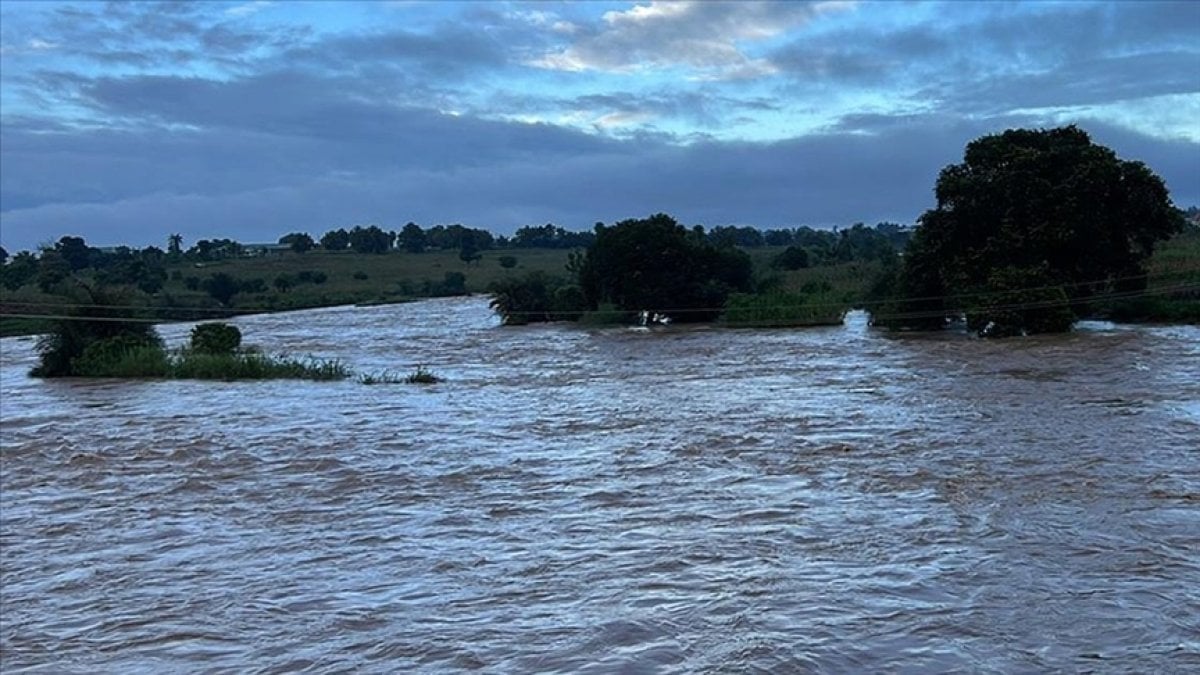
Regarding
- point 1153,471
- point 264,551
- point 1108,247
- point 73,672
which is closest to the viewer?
point 73,672

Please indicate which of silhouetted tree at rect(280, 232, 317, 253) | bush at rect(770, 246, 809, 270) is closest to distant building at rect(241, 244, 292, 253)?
silhouetted tree at rect(280, 232, 317, 253)

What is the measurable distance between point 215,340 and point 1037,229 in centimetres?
2176

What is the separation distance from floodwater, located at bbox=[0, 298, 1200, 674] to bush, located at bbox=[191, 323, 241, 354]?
9.31m

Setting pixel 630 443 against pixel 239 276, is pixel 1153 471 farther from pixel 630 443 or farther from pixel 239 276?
pixel 239 276

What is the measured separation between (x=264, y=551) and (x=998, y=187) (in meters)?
23.9

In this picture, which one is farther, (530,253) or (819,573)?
(530,253)

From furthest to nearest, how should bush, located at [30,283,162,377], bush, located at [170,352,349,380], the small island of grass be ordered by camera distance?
bush, located at [30,283,162,377], the small island of grass, bush, located at [170,352,349,380]

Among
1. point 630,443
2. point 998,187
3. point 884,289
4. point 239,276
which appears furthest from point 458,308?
point 630,443

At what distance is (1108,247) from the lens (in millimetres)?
27578

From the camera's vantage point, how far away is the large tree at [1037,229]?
26812mm

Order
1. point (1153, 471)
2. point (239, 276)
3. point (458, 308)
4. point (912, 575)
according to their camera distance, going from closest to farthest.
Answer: point (912, 575) < point (1153, 471) < point (458, 308) < point (239, 276)

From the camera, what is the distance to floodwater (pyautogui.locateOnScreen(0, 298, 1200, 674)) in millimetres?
5805

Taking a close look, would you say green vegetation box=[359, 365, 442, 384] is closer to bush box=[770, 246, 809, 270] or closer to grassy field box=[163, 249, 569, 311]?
bush box=[770, 246, 809, 270]

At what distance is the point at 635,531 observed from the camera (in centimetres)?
859
